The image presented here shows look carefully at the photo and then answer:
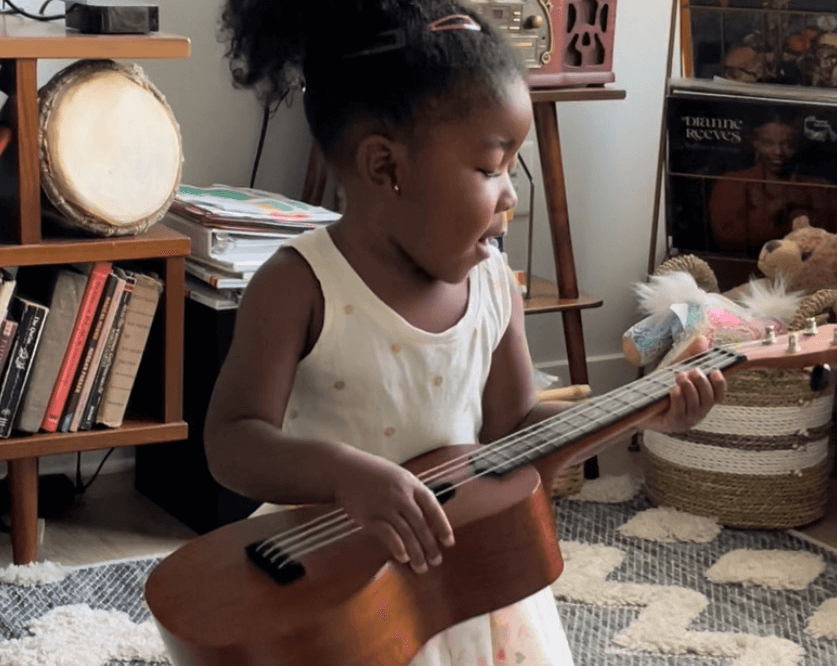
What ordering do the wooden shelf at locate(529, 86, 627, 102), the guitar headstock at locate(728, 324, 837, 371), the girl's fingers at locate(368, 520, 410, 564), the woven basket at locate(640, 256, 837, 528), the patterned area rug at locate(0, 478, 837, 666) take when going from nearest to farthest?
1. the girl's fingers at locate(368, 520, 410, 564)
2. the guitar headstock at locate(728, 324, 837, 371)
3. the patterned area rug at locate(0, 478, 837, 666)
4. the woven basket at locate(640, 256, 837, 528)
5. the wooden shelf at locate(529, 86, 627, 102)

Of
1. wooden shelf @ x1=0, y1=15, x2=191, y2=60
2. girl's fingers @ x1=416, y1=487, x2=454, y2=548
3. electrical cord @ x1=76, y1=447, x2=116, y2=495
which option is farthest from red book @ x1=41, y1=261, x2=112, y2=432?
girl's fingers @ x1=416, y1=487, x2=454, y2=548

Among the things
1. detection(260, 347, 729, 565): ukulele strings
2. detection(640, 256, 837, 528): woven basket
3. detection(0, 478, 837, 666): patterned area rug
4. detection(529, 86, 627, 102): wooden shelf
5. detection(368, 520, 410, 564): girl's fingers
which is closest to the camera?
detection(368, 520, 410, 564): girl's fingers

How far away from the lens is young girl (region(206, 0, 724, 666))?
1.01 metres

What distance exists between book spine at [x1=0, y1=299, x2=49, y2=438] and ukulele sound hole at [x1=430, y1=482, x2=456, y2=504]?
966 mm

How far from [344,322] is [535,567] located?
0.80ft

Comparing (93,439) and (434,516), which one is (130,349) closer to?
(93,439)

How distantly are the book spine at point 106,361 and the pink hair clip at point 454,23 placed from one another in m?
0.97

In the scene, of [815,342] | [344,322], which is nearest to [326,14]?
[344,322]

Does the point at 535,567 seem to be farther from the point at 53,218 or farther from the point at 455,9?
the point at 53,218

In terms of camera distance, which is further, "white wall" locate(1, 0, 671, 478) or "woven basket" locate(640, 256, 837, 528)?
"white wall" locate(1, 0, 671, 478)

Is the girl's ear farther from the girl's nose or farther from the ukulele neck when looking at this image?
the ukulele neck

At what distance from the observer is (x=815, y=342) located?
1287 millimetres

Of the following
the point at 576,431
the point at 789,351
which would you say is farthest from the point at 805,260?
the point at 576,431

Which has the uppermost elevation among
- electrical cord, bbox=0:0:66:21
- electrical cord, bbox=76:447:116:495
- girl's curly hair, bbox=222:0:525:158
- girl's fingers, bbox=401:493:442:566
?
electrical cord, bbox=0:0:66:21
